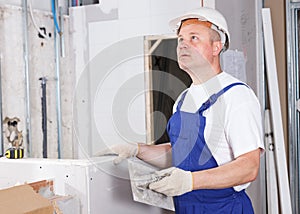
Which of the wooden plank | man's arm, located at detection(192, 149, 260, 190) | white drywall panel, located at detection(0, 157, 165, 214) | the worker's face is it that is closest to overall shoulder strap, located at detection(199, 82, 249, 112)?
the worker's face

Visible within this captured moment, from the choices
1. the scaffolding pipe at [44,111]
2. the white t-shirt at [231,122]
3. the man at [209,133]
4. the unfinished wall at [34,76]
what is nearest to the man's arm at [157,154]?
the man at [209,133]

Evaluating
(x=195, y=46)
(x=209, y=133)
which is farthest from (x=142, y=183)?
(x=195, y=46)

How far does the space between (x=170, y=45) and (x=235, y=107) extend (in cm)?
117

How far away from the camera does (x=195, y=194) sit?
6.04ft

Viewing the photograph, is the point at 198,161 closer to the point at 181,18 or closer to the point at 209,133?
the point at 209,133

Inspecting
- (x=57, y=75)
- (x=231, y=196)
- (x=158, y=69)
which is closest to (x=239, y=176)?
(x=231, y=196)

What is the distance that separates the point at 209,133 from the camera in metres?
1.77

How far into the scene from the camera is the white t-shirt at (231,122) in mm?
1695

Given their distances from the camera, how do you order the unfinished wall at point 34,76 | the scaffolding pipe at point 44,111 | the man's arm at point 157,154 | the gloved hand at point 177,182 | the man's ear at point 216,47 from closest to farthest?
the gloved hand at point 177,182 < the man's ear at point 216,47 < the man's arm at point 157,154 < the unfinished wall at point 34,76 < the scaffolding pipe at point 44,111

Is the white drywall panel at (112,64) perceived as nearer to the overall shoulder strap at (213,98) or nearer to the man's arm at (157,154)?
the man's arm at (157,154)

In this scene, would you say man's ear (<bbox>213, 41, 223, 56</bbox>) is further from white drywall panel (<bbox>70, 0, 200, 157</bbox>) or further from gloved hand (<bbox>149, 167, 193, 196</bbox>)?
gloved hand (<bbox>149, 167, 193, 196</bbox>)

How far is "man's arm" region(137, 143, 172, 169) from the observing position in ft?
6.44

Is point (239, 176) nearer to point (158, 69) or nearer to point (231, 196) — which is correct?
point (231, 196)

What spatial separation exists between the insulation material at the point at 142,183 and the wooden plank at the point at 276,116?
142 centimetres
